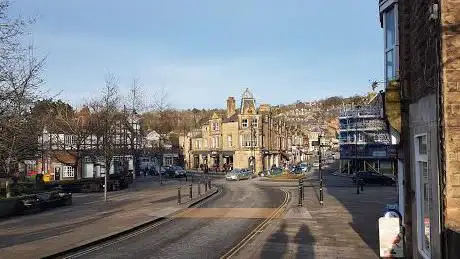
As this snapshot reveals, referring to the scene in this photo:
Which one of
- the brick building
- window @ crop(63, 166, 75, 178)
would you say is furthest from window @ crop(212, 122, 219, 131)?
the brick building

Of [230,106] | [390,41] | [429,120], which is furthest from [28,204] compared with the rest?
[230,106]

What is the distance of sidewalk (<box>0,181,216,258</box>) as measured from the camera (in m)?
15.7

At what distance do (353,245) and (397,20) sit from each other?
256 inches

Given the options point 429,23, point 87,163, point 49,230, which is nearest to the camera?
point 429,23

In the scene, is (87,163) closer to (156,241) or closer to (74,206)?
(74,206)

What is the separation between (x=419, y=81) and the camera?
10.8 metres

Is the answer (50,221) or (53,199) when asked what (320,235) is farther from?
(53,199)

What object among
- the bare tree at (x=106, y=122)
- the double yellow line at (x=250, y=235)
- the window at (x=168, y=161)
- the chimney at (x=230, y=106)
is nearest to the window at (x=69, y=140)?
the bare tree at (x=106, y=122)

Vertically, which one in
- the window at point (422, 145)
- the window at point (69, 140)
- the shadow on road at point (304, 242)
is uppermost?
the window at point (69, 140)

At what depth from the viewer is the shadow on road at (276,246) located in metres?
14.2

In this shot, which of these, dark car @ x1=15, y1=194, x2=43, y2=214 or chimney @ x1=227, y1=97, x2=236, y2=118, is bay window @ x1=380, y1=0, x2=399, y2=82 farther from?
chimney @ x1=227, y1=97, x2=236, y2=118

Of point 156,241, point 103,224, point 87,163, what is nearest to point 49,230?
point 103,224

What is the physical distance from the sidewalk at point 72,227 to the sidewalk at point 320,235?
17.9ft

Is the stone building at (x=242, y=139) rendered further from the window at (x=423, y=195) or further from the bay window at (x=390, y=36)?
the window at (x=423, y=195)
